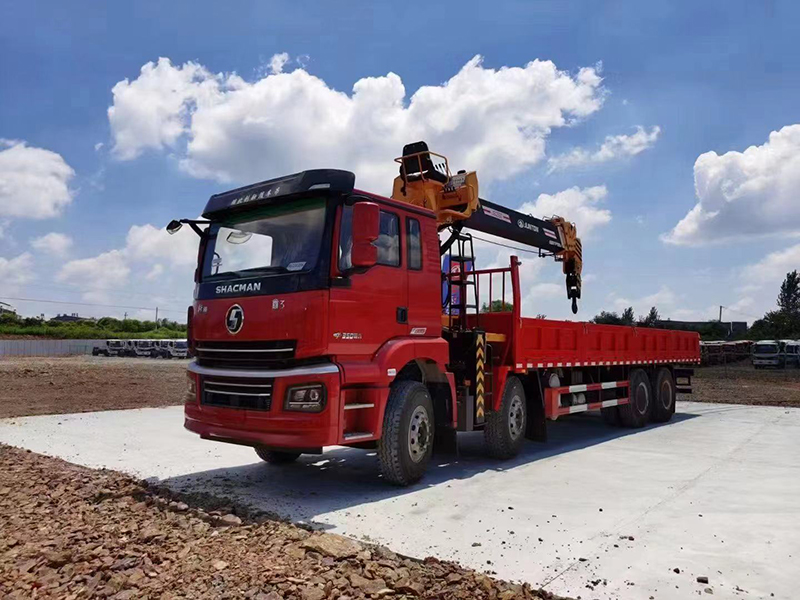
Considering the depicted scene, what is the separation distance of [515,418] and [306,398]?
371 centimetres

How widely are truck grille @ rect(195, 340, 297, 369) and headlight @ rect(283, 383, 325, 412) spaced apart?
0.31m

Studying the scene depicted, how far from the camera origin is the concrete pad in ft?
14.1

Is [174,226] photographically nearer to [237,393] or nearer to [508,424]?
[237,393]

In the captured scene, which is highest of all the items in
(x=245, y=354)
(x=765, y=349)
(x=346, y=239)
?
(x=346, y=239)

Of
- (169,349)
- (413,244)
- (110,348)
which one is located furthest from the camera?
(110,348)

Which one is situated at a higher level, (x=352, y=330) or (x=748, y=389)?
(x=352, y=330)

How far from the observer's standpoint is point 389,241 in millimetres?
6715

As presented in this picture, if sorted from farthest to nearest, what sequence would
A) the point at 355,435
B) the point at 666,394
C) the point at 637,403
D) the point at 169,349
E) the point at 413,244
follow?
the point at 169,349
the point at 666,394
the point at 637,403
the point at 413,244
the point at 355,435

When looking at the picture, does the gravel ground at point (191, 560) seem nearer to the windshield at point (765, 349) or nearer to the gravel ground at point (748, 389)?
the gravel ground at point (748, 389)

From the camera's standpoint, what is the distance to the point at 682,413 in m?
15.0

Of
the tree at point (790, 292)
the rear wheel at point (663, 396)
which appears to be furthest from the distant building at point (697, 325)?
the rear wheel at point (663, 396)

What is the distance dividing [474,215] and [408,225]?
239cm

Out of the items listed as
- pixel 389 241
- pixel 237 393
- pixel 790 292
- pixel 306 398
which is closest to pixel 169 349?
pixel 237 393

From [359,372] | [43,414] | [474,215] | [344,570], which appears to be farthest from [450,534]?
[43,414]
